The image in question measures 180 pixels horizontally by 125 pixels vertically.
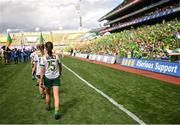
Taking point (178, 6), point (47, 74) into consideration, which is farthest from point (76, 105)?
point (178, 6)

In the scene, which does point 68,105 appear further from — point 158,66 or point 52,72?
point 158,66

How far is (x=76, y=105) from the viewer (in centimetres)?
983

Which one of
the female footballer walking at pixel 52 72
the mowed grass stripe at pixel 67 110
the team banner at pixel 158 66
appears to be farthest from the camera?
the team banner at pixel 158 66

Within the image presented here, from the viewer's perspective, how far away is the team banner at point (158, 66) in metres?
18.8

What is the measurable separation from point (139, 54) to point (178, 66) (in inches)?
372

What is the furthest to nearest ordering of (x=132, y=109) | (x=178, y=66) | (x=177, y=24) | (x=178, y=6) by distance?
1. (x=178, y=6)
2. (x=177, y=24)
3. (x=178, y=66)
4. (x=132, y=109)

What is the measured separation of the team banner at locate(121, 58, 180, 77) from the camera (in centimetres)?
1881

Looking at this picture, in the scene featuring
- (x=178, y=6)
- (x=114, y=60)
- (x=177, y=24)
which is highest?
(x=178, y=6)

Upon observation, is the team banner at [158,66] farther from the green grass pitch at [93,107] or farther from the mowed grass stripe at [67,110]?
the mowed grass stripe at [67,110]

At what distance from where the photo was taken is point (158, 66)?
2145 centimetres

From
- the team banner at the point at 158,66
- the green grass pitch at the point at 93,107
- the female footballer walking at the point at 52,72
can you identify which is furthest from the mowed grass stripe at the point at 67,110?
the team banner at the point at 158,66

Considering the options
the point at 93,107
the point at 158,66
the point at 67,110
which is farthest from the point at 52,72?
the point at 158,66

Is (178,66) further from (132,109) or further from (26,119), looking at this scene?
(26,119)

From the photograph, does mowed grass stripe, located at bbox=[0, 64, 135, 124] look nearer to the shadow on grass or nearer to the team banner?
the shadow on grass
